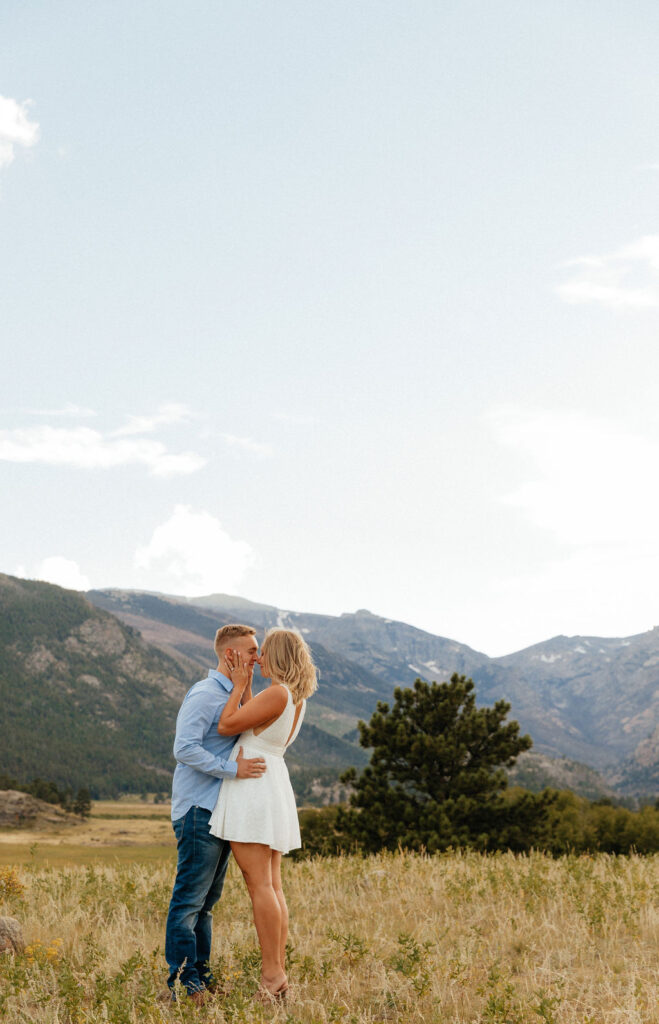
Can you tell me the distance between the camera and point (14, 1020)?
4.84m

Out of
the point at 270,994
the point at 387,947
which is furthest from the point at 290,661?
the point at 387,947

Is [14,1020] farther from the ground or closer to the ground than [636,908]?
closer to the ground

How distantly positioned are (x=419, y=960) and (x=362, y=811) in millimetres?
18972

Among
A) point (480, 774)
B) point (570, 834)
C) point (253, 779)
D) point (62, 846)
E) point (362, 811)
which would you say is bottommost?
point (62, 846)

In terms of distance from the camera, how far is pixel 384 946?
6207mm

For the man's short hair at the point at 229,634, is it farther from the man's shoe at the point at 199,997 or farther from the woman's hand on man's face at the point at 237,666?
the man's shoe at the point at 199,997

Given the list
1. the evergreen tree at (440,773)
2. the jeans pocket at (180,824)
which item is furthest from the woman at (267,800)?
the evergreen tree at (440,773)

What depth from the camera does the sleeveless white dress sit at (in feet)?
17.2

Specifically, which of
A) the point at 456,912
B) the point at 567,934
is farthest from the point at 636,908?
the point at 456,912

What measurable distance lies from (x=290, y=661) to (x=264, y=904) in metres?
1.66

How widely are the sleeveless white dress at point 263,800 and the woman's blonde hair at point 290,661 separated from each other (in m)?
0.11

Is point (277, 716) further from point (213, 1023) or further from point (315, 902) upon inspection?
point (315, 902)

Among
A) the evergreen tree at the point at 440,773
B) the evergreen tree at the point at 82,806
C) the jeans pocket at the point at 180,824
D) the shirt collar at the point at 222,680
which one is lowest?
the evergreen tree at the point at 82,806

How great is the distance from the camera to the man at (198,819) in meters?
5.28
